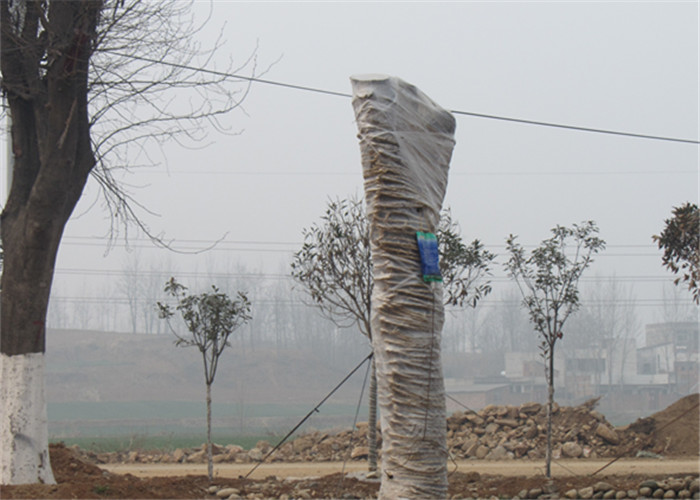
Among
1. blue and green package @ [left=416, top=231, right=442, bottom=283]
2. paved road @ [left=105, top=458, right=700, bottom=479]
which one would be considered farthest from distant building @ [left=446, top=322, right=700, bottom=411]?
blue and green package @ [left=416, top=231, right=442, bottom=283]

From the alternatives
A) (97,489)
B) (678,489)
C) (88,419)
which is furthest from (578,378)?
(97,489)

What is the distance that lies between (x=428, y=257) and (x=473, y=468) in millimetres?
12942

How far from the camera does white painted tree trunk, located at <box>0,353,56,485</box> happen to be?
734 cm

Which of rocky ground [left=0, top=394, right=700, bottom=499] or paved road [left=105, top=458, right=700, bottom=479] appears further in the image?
paved road [left=105, top=458, right=700, bottom=479]

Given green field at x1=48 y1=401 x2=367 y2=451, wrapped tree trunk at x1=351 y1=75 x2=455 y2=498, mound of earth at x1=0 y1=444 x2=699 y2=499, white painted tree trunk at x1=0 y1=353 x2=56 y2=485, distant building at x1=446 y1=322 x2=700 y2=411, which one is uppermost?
wrapped tree trunk at x1=351 y1=75 x2=455 y2=498

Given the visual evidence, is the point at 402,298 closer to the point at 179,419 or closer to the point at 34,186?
the point at 34,186

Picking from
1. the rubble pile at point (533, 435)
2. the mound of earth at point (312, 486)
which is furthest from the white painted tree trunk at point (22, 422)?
the rubble pile at point (533, 435)

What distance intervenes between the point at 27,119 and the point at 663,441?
17358 mm

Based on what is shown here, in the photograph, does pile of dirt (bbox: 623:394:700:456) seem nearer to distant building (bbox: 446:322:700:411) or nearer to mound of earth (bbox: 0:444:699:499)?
mound of earth (bbox: 0:444:699:499)

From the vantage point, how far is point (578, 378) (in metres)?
54.9

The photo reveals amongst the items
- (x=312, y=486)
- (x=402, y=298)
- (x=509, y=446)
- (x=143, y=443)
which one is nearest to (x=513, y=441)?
(x=509, y=446)

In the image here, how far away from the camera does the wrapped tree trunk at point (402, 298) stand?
4574 millimetres

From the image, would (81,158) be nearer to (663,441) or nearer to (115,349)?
(663,441)

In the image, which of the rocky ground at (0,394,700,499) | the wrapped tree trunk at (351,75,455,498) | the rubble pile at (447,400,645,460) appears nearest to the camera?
the wrapped tree trunk at (351,75,455,498)
